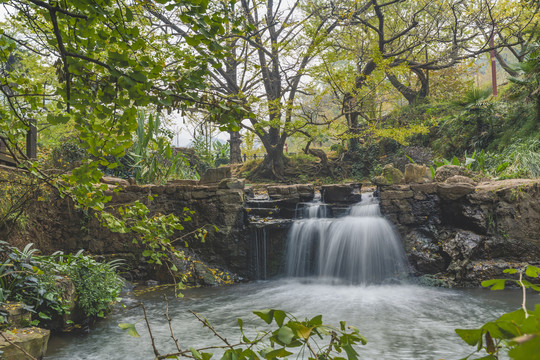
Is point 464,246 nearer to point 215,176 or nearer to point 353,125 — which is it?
point 215,176

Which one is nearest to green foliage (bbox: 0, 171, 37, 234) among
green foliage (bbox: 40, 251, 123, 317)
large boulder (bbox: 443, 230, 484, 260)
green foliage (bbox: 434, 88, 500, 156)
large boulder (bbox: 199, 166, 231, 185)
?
green foliage (bbox: 40, 251, 123, 317)

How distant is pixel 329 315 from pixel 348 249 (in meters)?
2.65

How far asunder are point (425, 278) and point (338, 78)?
556 centimetres

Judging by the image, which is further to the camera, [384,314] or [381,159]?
[381,159]

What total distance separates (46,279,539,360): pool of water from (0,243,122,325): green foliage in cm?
35

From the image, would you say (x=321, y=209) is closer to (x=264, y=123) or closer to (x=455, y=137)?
(x=455, y=137)

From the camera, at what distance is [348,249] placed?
7875 mm

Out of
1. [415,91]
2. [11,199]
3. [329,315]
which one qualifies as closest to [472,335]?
[329,315]

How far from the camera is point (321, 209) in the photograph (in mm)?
8969

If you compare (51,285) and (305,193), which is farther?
(305,193)

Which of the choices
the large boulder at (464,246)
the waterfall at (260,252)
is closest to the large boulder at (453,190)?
the large boulder at (464,246)

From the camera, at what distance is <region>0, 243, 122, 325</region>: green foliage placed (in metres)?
4.17

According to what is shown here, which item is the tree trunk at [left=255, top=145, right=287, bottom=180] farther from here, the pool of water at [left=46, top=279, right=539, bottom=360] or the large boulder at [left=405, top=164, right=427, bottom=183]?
the pool of water at [left=46, top=279, right=539, bottom=360]

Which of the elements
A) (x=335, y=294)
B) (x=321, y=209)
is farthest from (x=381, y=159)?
(x=335, y=294)
